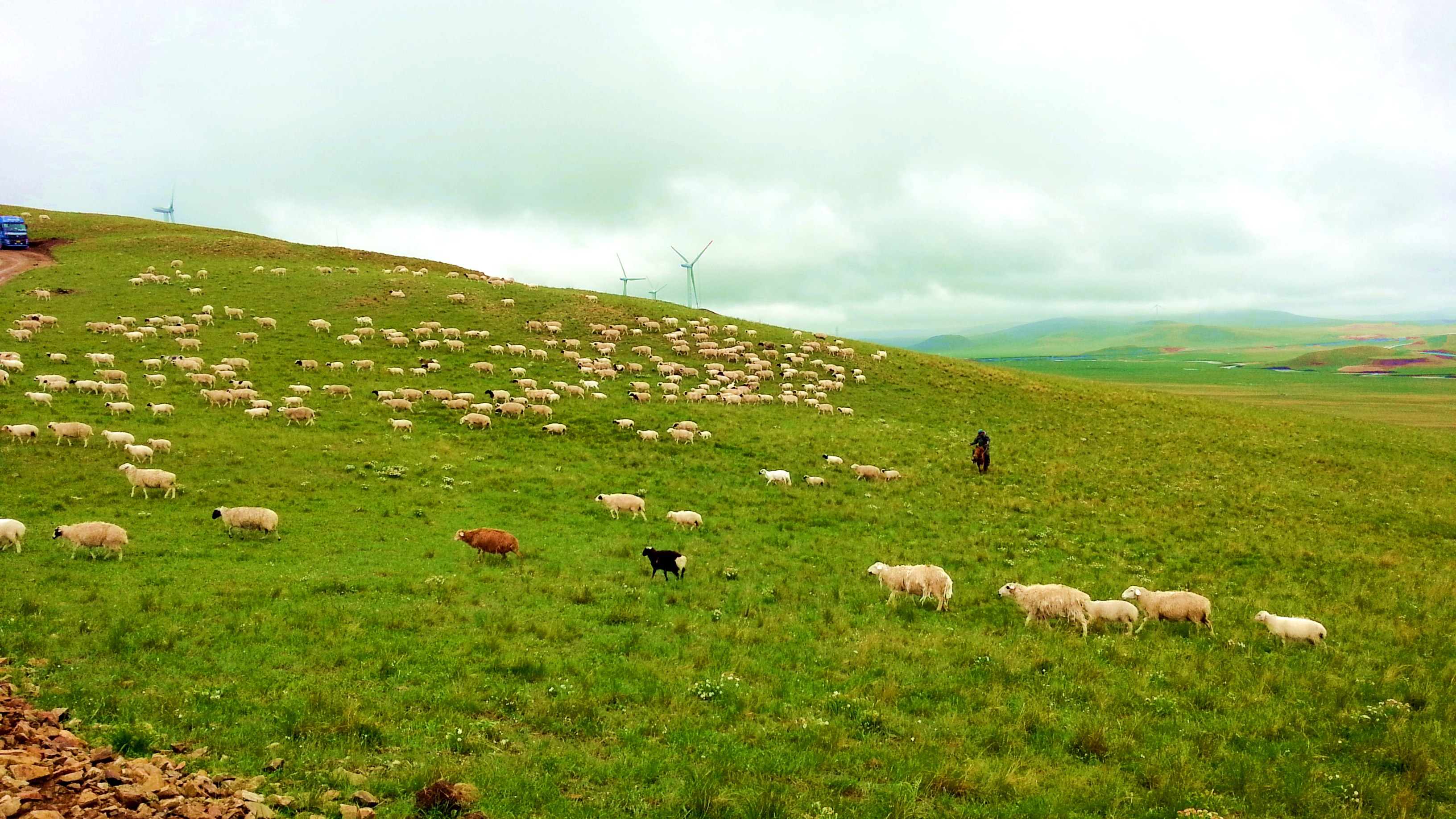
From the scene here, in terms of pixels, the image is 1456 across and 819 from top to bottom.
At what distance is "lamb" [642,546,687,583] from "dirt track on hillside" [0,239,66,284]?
218 feet

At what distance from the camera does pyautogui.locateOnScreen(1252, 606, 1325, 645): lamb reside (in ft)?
50.4

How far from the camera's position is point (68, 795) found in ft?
23.1

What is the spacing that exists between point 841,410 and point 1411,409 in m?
89.2

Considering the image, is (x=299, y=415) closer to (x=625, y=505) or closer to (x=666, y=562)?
(x=625, y=505)

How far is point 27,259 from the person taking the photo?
63.6 m

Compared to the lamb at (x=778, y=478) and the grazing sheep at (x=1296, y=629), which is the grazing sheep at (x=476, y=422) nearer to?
the lamb at (x=778, y=478)

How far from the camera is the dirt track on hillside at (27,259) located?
5769 centimetres

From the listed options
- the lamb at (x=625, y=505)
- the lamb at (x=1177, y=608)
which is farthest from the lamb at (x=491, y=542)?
the lamb at (x=1177, y=608)

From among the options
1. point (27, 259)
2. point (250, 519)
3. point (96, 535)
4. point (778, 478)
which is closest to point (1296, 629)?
point (778, 478)

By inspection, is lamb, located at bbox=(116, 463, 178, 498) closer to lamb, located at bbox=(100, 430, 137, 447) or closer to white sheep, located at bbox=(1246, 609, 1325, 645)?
lamb, located at bbox=(100, 430, 137, 447)

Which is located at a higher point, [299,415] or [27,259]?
[27,259]

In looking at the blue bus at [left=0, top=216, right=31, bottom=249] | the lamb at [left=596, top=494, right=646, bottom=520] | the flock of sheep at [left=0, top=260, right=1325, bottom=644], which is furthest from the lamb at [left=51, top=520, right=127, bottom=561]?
the blue bus at [left=0, top=216, right=31, bottom=249]

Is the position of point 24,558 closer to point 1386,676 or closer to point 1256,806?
point 1256,806

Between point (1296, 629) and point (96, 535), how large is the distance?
28.7 m
